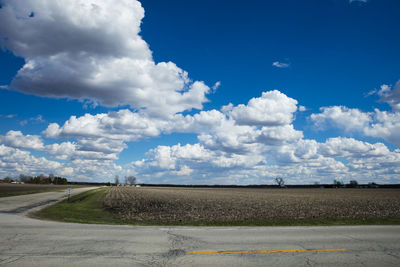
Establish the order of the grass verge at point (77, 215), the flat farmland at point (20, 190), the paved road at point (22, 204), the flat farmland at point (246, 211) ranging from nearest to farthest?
the grass verge at point (77, 215) < the flat farmland at point (246, 211) < the paved road at point (22, 204) < the flat farmland at point (20, 190)

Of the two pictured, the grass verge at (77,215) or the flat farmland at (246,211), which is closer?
the grass verge at (77,215)

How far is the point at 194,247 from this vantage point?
9609 millimetres

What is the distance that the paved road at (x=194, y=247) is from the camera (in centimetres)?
807

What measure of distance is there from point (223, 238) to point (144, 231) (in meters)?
3.67

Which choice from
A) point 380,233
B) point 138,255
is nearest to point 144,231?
point 138,255

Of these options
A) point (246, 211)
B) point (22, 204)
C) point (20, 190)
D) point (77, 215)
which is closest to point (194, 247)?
point (77, 215)

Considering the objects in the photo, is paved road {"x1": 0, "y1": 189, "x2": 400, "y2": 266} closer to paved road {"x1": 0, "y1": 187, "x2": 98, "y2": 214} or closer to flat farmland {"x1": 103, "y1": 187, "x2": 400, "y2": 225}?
flat farmland {"x1": 103, "y1": 187, "x2": 400, "y2": 225}

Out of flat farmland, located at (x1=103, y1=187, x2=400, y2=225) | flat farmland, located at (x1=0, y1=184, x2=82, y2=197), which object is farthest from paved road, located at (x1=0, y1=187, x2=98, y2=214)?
flat farmland, located at (x1=0, y1=184, x2=82, y2=197)

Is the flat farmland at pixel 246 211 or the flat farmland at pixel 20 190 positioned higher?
the flat farmland at pixel 246 211

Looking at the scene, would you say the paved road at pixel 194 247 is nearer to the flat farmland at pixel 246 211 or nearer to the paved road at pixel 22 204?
the flat farmland at pixel 246 211

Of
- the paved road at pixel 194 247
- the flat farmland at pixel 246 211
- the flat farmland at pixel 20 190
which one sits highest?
the paved road at pixel 194 247

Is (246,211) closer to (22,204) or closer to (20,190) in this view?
(22,204)

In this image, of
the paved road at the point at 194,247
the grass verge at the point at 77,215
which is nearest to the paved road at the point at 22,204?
the grass verge at the point at 77,215

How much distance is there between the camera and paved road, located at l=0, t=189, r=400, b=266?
26.5 ft
